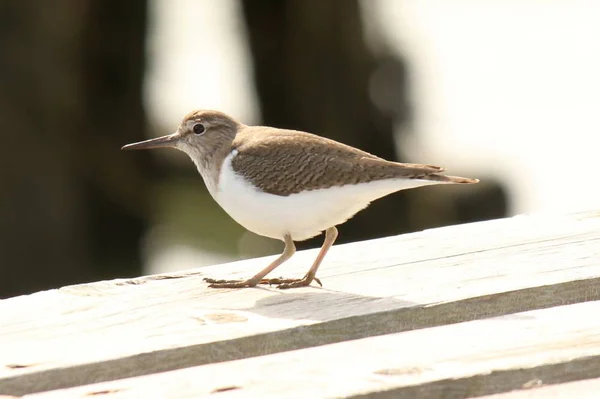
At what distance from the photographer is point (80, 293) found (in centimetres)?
381

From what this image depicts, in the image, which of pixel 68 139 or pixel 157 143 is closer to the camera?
pixel 157 143

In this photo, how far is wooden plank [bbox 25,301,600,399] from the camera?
8.39 feet

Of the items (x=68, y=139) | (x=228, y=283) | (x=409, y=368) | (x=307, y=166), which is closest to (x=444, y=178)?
(x=307, y=166)

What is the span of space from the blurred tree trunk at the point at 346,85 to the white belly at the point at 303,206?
4119 mm

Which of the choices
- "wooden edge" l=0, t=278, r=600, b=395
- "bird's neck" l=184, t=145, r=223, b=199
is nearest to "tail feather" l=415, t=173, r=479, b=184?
"bird's neck" l=184, t=145, r=223, b=199

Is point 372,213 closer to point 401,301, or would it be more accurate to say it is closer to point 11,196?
point 11,196

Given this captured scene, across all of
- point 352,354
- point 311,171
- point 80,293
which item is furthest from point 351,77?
point 352,354

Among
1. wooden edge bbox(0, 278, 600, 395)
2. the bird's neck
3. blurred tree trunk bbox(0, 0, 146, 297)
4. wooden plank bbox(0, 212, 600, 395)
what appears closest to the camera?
wooden edge bbox(0, 278, 600, 395)

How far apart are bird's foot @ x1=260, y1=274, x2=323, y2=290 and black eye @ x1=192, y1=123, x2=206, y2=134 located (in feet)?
4.40

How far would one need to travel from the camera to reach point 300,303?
12.0ft

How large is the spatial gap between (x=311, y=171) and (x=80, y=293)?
52.3 inches

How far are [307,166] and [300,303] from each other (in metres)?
1.22

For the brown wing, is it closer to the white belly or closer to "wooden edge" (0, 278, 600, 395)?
the white belly

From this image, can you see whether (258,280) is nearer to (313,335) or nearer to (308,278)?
(308,278)
